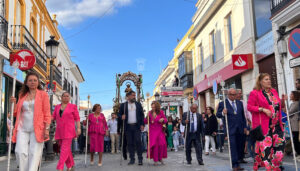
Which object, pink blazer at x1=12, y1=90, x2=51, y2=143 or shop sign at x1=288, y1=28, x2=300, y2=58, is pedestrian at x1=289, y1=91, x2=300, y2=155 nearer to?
shop sign at x1=288, y1=28, x2=300, y2=58

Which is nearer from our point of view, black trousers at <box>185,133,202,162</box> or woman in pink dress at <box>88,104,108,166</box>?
black trousers at <box>185,133,202,162</box>

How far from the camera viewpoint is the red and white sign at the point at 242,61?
1619cm

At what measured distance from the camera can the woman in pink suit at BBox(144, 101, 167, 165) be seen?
8.95m

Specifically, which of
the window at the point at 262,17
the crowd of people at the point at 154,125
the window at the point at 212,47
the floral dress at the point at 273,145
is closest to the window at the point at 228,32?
the window at the point at 212,47

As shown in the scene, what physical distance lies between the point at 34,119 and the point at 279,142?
3991mm

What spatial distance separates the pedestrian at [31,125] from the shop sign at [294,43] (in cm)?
915

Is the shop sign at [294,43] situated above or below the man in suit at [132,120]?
above

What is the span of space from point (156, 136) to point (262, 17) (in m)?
9.48

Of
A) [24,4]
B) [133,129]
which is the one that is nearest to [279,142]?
[133,129]

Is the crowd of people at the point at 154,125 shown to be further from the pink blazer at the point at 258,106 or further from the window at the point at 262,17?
the window at the point at 262,17

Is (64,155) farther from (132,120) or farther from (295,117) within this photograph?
(295,117)

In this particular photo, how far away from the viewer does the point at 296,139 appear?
8.70 m

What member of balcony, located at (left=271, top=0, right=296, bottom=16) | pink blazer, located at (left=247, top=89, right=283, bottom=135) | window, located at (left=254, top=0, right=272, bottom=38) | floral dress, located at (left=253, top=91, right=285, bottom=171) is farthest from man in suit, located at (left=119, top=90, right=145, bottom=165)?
window, located at (left=254, top=0, right=272, bottom=38)

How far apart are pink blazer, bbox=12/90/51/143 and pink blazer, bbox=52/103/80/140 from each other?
169 centimetres
